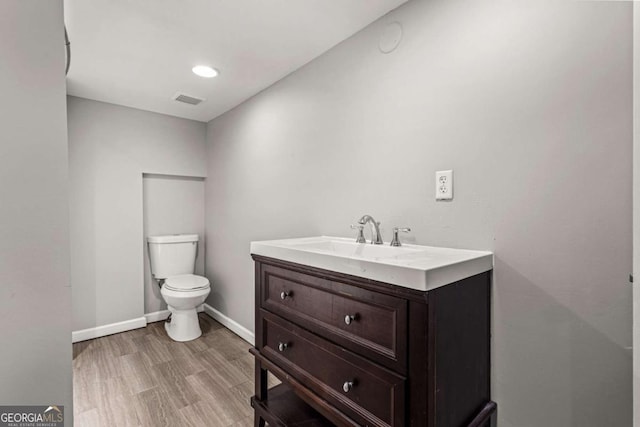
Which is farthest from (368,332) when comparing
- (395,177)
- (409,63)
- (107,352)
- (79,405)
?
(107,352)

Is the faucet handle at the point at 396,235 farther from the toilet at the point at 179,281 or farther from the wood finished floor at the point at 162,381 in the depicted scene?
the toilet at the point at 179,281

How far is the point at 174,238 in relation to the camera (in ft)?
10.2

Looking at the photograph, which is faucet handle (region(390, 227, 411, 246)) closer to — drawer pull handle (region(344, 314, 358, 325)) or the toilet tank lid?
drawer pull handle (region(344, 314, 358, 325))

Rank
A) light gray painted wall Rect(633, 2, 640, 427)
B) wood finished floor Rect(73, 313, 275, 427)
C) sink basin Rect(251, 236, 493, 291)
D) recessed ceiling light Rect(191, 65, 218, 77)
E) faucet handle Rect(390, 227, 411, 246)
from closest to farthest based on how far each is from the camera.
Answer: light gray painted wall Rect(633, 2, 640, 427)
sink basin Rect(251, 236, 493, 291)
faucet handle Rect(390, 227, 411, 246)
wood finished floor Rect(73, 313, 275, 427)
recessed ceiling light Rect(191, 65, 218, 77)

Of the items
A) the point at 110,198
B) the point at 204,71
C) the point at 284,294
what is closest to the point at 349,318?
the point at 284,294

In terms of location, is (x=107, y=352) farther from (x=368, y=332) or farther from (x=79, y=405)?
(x=368, y=332)

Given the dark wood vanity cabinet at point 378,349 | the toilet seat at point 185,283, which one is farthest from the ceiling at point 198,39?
the toilet seat at point 185,283

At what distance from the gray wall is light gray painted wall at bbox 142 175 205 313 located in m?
2.81

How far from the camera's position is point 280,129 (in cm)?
235

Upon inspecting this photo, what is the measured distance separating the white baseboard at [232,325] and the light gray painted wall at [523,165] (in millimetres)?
1489

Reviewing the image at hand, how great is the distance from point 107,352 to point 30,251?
250cm

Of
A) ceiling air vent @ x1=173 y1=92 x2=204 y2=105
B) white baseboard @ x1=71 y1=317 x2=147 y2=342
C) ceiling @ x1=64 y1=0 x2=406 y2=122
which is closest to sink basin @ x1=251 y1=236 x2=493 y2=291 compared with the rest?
ceiling @ x1=64 y1=0 x2=406 y2=122

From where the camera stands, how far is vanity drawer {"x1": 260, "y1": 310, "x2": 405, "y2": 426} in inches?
39.9

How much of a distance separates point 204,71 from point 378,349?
2.14m
